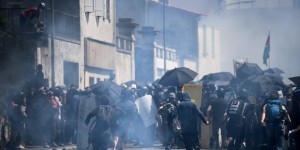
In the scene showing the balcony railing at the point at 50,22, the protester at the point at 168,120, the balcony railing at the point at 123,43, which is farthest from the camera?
the balcony railing at the point at 123,43

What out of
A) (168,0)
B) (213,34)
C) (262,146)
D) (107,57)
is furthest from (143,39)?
(262,146)

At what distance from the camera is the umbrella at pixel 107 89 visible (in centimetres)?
2114

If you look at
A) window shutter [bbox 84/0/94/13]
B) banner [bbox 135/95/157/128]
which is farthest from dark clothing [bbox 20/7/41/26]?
window shutter [bbox 84/0/94/13]

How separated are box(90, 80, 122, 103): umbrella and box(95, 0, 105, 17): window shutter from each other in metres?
17.3

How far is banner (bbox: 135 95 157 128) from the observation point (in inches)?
1140

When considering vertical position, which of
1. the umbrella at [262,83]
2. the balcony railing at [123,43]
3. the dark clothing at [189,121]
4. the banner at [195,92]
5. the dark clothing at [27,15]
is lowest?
the dark clothing at [189,121]

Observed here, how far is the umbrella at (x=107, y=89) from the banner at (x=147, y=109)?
162cm

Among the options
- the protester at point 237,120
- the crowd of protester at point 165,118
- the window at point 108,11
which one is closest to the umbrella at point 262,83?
the crowd of protester at point 165,118

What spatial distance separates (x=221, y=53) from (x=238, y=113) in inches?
2250

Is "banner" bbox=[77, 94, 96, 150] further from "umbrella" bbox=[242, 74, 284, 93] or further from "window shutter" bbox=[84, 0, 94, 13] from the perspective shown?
"window shutter" bbox=[84, 0, 94, 13]

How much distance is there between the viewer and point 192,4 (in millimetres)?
77438

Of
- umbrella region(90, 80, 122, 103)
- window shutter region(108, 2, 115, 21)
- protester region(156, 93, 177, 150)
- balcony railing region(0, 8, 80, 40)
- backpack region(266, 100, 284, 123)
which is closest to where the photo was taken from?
umbrella region(90, 80, 122, 103)

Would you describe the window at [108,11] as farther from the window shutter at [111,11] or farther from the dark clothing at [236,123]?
the dark clothing at [236,123]

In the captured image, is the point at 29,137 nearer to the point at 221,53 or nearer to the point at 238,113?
the point at 238,113
